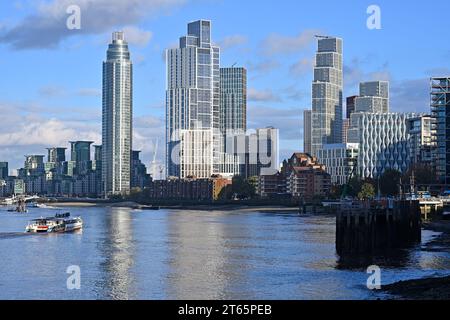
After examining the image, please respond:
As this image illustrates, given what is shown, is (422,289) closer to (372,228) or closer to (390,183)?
(372,228)

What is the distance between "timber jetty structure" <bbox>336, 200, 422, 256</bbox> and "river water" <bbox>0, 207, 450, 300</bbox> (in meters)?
2.48

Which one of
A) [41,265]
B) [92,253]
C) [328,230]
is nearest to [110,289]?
[41,265]

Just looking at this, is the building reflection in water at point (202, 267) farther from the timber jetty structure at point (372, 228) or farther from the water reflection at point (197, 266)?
the timber jetty structure at point (372, 228)

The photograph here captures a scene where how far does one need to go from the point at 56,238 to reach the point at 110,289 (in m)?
51.5

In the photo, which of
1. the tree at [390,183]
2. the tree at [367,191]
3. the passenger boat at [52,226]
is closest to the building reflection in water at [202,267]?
the passenger boat at [52,226]

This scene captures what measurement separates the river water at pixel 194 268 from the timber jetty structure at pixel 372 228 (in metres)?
2.48

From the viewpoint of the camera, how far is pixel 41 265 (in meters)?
67.5

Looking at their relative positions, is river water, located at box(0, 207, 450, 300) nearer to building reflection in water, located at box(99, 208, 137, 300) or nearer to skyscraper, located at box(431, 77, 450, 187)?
building reflection in water, located at box(99, 208, 137, 300)

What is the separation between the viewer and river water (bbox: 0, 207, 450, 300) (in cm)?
5175

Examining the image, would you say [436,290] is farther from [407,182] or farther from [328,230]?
[407,182]

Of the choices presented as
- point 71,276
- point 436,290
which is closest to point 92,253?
point 71,276
